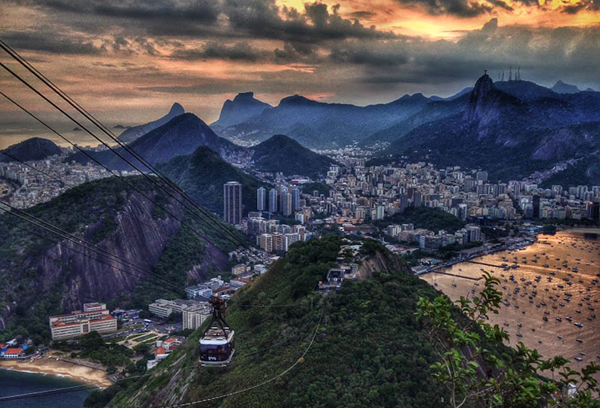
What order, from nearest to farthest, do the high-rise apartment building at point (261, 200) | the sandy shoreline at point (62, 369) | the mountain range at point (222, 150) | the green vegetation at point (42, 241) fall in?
the sandy shoreline at point (62, 369) < the green vegetation at point (42, 241) < the high-rise apartment building at point (261, 200) < the mountain range at point (222, 150)

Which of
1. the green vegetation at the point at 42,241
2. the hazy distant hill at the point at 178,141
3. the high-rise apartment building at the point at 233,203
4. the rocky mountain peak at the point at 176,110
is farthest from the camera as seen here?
the rocky mountain peak at the point at 176,110

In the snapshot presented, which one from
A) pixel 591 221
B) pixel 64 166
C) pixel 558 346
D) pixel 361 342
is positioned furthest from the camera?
pixel 64 166

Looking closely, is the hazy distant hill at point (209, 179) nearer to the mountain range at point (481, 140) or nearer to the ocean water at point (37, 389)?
the mountain range at point (481, 140)

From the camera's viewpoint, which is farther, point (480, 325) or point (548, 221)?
point (548, 221)

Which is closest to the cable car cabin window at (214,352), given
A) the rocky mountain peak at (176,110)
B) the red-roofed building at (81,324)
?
the red-roofed building at (81,324)

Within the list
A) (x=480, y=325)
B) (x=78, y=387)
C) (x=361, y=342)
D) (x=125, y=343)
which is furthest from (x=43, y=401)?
(x=480, y=325)

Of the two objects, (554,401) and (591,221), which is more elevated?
(554,401)

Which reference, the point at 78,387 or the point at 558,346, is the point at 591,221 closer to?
the point at 558,346

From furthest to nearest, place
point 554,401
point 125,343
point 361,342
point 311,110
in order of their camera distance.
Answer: point 311,110, point 125,343, point 361,342, point 554,401
